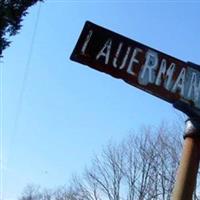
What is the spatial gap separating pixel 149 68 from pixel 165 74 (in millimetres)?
91

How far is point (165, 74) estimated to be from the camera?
2508mm

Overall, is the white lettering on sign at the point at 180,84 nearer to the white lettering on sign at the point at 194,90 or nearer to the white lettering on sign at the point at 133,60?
the white lettering on sign at the point at 194,90

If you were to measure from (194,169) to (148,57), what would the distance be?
62 centimetres

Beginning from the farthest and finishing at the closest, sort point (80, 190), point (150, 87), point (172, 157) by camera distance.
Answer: point (80, 190)
point (172, 157)
point (150, 87)

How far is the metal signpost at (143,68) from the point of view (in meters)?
2.41

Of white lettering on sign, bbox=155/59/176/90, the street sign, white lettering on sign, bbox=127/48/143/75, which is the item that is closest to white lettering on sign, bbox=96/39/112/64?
the street sign

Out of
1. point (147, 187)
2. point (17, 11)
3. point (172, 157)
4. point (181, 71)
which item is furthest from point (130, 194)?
point (181, 71)

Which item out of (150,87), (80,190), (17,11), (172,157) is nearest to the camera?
(150,87)

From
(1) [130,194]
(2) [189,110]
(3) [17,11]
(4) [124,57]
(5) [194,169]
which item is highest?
(1) [130,194]

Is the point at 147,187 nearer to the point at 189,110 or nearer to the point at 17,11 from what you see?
the point at 17,11

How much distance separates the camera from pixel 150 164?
32094 mm

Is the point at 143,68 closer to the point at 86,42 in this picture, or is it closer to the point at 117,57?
the point at 117,57

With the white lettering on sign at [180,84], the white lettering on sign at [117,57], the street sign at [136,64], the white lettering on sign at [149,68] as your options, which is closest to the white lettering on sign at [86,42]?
the street sign at [136,64]

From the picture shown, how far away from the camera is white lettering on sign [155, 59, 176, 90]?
2482mm
